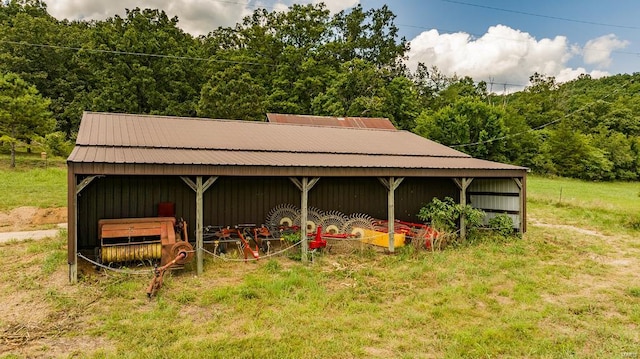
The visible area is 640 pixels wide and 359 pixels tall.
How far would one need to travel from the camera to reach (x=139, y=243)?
6.66m

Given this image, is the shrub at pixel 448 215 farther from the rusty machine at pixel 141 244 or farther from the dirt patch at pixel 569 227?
the rusty machine at pixel 141 244

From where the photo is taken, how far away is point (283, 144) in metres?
9.87

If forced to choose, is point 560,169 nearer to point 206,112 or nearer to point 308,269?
point 206,112

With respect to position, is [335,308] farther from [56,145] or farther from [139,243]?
[56,145]

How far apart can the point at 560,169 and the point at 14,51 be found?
45511mm

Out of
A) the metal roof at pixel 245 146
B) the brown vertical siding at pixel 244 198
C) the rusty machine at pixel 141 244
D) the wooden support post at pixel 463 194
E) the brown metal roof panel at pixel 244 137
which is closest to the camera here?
the rusty machine at pixel 141 244

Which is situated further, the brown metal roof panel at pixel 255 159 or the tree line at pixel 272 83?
the tree line at pixel 272 83

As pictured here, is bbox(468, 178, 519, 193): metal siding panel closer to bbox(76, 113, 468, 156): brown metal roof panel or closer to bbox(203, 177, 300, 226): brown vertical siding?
bbox(76, 113, 468, 156): brown metal roof panel

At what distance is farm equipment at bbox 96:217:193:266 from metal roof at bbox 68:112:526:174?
4.06ft

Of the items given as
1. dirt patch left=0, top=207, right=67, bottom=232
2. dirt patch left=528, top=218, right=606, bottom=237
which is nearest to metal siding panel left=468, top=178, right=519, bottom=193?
dirt patch left=528, top=218, right=606, bottom=237

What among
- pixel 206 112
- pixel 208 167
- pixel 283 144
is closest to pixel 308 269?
pixel 208 167

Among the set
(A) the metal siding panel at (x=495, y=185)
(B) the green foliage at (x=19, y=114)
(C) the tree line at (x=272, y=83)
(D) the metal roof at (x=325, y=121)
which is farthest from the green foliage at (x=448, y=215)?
(B) the green foliage at (x=19, y=114)

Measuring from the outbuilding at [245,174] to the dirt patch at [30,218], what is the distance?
350 centimetres

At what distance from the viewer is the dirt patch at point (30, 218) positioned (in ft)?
33.8
